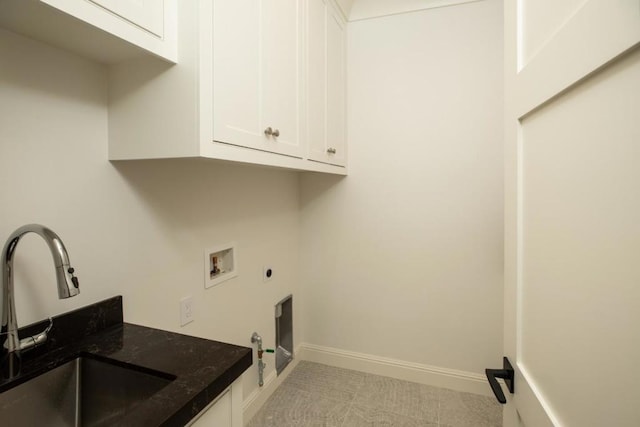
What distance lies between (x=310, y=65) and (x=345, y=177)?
857 mm

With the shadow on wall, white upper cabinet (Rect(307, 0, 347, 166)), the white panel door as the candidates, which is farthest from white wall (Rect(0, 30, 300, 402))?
the white panel door

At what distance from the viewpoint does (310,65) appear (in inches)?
62.6

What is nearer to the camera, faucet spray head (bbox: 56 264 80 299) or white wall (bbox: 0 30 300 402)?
faucet spray head (bbox: 56 264 80 299)

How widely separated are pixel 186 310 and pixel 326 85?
140cm

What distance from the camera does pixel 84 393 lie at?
821mm

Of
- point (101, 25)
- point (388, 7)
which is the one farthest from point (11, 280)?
point (388, 7)

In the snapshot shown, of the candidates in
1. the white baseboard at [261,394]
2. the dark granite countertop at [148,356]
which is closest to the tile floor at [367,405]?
the white baseboard at [261,394]

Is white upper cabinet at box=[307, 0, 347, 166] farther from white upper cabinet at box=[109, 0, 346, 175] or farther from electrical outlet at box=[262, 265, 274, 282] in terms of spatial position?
electrical outlet at box=[262, 265, 274, 282]

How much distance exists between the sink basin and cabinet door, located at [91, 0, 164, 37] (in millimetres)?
874

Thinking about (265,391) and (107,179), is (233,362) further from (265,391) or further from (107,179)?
(265,391)

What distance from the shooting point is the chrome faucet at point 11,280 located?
701 millimetres

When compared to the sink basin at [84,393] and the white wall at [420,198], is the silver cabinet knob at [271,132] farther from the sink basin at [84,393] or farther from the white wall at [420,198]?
the white wall at [420,198]

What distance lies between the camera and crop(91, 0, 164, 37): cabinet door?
2.43ft

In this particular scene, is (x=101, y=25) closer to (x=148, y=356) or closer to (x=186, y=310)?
(x=148, y=356)
